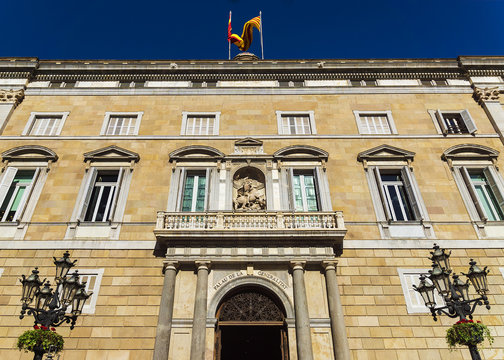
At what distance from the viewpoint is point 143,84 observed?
18562 millimetres

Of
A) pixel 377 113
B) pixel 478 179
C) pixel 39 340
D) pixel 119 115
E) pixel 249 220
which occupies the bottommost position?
pixel 39 340

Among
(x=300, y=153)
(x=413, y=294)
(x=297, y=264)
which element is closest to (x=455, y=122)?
(x=300, y=153)

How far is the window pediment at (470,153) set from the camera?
1550cm

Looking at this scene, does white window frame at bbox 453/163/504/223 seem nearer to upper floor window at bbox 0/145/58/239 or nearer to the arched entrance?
the arched entrance

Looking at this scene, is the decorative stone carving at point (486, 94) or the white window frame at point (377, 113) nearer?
the white window frame at point (377, 113)

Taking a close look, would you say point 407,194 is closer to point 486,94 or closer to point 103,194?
point 486,94

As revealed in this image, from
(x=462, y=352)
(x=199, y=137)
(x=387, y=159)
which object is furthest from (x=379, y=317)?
(x=199, y=137)

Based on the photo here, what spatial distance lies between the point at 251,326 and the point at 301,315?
1863 mm

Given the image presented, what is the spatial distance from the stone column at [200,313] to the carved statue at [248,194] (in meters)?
3.07

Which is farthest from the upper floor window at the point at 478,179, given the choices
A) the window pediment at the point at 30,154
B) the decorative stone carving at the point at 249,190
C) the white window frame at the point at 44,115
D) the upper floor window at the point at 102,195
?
the white window frame at the point at 44,115

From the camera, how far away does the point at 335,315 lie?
11.5 metres

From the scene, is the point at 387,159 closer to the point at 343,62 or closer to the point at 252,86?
the point at 343,62

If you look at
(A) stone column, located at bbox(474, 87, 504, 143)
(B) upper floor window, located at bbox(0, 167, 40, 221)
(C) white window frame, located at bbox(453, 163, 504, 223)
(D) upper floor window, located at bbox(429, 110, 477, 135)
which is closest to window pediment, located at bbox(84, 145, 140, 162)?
(B) upper floor window, located at bbox(0, 167, 40, 221)

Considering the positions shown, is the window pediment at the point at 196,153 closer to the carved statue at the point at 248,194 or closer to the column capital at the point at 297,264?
the carved statue at the point at 248,194
